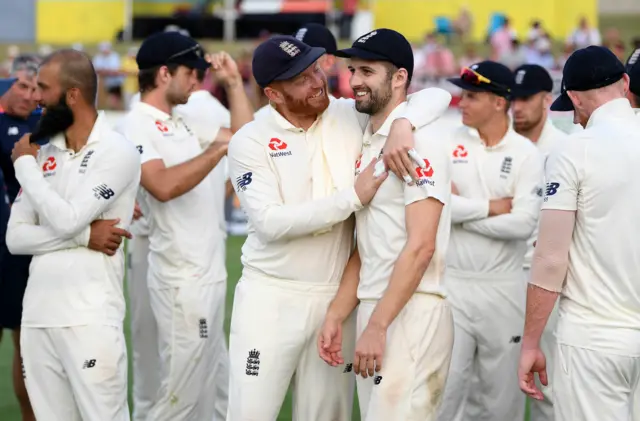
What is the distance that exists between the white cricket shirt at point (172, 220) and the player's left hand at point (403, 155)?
2.40 metres

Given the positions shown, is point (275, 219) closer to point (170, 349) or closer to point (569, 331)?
point (569, 331)

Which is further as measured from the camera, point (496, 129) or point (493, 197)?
point (496, 129)

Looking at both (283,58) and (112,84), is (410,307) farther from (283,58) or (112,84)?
(112,84)

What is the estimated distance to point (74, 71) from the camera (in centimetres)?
588

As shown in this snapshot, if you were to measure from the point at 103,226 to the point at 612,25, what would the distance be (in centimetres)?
2631

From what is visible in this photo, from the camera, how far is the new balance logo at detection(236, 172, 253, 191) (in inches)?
216

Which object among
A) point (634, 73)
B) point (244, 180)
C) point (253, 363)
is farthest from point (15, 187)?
point (634, 73)

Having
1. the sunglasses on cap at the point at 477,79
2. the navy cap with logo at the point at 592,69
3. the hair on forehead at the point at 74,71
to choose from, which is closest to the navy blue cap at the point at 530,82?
the sunglasses on cap at the point at 477,79

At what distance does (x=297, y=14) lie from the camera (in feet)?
94.3

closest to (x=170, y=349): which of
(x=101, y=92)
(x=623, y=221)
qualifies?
(x=623, y=221)

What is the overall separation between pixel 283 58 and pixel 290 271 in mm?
1052

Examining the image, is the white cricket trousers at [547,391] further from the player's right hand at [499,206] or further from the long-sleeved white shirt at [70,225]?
the long-sleeved white shirt at [70,225]

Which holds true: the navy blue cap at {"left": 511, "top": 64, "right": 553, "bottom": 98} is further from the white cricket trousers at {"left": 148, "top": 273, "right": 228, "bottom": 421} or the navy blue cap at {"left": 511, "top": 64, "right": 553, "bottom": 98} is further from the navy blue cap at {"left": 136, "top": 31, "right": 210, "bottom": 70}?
the white cricket trousers at {"left": 148, "top": 273, "right": 228, "bottom": 421}

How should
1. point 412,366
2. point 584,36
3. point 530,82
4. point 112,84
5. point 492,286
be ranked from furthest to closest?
1. point 584,36
2. point 112,84
3. point 530,82
4. point 492,286
5. point 412,366
